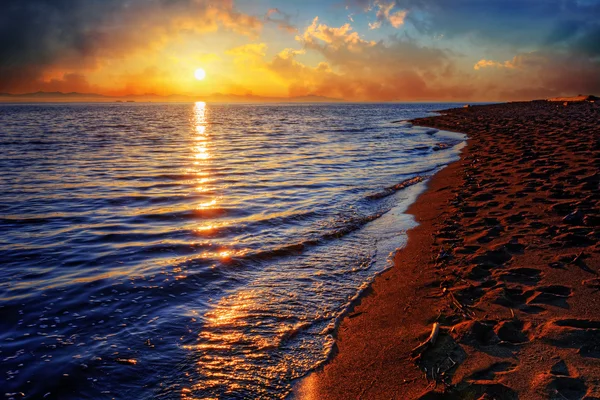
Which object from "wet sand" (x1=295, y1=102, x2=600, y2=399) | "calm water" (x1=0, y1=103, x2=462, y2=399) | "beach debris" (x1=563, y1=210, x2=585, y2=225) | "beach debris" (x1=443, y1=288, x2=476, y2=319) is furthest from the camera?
"beach debris" (x1=563, y1=210, x2=585, y2=225)

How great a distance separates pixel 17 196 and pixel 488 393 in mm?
15042

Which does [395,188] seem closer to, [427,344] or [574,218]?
[574,218]

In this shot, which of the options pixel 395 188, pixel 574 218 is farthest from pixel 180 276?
pixel 395 188

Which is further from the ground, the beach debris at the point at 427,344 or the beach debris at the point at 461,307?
the beach debris at the point at 461,307

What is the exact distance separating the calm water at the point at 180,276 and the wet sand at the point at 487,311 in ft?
1.87

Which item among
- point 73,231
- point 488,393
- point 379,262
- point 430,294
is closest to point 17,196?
point 73,231

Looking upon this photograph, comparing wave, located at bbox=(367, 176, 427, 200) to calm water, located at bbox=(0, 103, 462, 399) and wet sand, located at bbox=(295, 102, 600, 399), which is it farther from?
wet sand, located at bbox=(295, 102, 600, 399)

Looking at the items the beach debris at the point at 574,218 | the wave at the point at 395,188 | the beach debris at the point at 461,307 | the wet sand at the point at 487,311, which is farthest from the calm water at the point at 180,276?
the beach debris at the point at 574,218

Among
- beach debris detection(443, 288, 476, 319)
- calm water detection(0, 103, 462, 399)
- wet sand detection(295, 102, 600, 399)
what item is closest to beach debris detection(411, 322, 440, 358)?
wet sand detection(295, 102, 600, 399)

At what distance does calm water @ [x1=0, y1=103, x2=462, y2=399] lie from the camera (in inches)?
170

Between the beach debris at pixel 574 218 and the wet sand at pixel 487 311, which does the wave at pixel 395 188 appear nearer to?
the wet sand at pixel 487 311

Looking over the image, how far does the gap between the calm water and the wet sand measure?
0.57 m

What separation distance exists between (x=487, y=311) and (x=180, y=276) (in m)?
5.03

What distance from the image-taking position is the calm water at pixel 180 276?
431 cm
